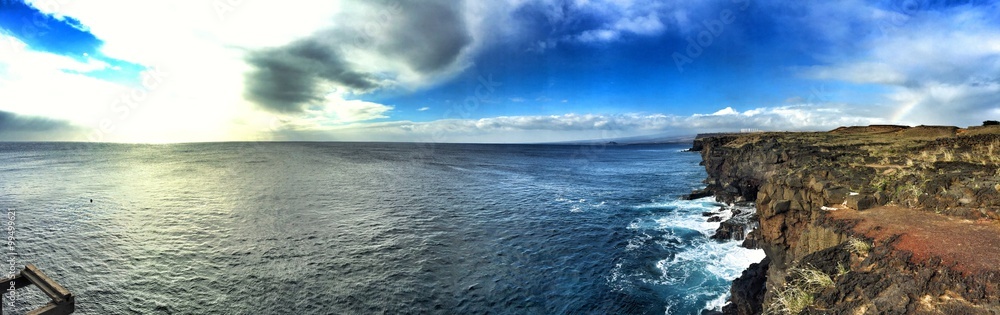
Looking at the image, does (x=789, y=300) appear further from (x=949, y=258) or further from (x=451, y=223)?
(x=451, y=223)

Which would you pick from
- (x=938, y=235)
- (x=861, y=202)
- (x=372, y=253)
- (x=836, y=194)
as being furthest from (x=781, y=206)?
(x=372, y=253)

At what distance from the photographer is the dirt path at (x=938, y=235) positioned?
939cm

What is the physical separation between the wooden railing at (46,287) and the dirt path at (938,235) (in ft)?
74.5

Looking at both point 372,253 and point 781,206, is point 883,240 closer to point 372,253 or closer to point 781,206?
point 781,206

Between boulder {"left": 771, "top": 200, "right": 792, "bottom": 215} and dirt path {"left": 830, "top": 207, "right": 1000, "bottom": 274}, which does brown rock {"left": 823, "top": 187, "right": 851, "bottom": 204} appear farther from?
boulder {"left": 771, "top": 200, "right": 792, "bottom": 215}

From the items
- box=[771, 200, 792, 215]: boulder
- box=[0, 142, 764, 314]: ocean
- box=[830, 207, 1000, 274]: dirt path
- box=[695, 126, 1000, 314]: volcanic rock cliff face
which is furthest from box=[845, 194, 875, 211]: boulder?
box=[0, 142, 764, 314]: ocean

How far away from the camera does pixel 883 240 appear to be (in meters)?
11.6

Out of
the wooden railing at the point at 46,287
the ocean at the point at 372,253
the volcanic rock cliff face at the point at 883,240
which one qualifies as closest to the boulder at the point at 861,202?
the volcanic rock cliff face at the point at 883,240

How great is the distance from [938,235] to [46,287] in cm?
2561

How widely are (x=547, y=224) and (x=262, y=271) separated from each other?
25879 mm

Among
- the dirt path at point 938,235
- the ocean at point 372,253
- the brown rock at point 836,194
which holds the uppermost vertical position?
the brown rock at point 836,194

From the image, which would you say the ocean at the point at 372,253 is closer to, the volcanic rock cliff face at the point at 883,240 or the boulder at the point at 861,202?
the volcanic rock cliff face at the point at 883,240

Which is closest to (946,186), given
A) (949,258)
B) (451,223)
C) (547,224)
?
(949,258)

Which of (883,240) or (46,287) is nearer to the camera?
(46,287)
